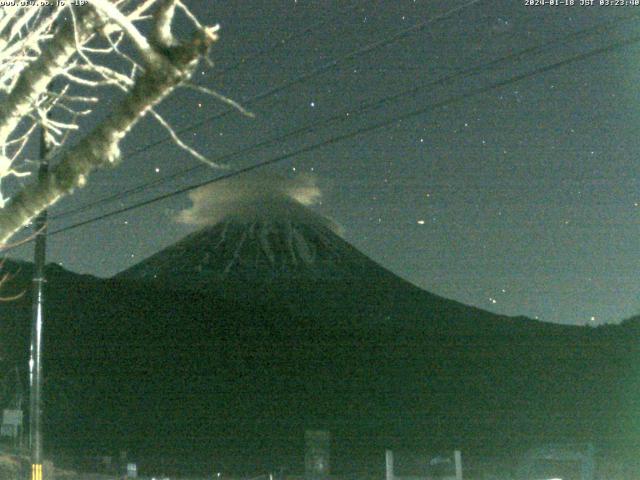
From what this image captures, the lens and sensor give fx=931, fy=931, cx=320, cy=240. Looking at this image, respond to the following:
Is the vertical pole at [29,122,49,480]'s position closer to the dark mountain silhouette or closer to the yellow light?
the yellow light

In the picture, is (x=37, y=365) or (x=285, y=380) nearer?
(x=37, y=365)

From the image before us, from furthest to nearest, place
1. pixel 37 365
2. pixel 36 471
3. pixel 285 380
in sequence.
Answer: pixel 285 380 → pixel 37 365 → pixel 36 471

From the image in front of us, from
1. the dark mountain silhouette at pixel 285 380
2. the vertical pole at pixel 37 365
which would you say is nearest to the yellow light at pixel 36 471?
the vertical pole at pixel 37 365

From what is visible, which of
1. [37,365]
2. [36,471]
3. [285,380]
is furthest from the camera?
[285,380]

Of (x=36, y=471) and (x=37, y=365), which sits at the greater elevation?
(x=37, y=365)

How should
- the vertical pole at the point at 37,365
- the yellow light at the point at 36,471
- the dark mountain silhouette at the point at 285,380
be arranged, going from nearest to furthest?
the yellow light at the point at 36,471
the vertical pole at the point at 37,365
the dark mountain silhouette at the point at 285,380

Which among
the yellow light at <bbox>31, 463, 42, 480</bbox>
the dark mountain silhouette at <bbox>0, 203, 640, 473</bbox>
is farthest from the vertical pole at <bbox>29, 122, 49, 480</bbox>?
the dark mountain silhouette at <bbox>0, 203, 640, 473</bbox>

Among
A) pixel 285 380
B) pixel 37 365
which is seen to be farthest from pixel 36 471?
pixel 285 380

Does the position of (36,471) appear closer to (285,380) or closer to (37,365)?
(37,365)

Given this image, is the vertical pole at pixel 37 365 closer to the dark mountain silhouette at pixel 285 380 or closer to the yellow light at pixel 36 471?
the yellow light at pixel 36 471
